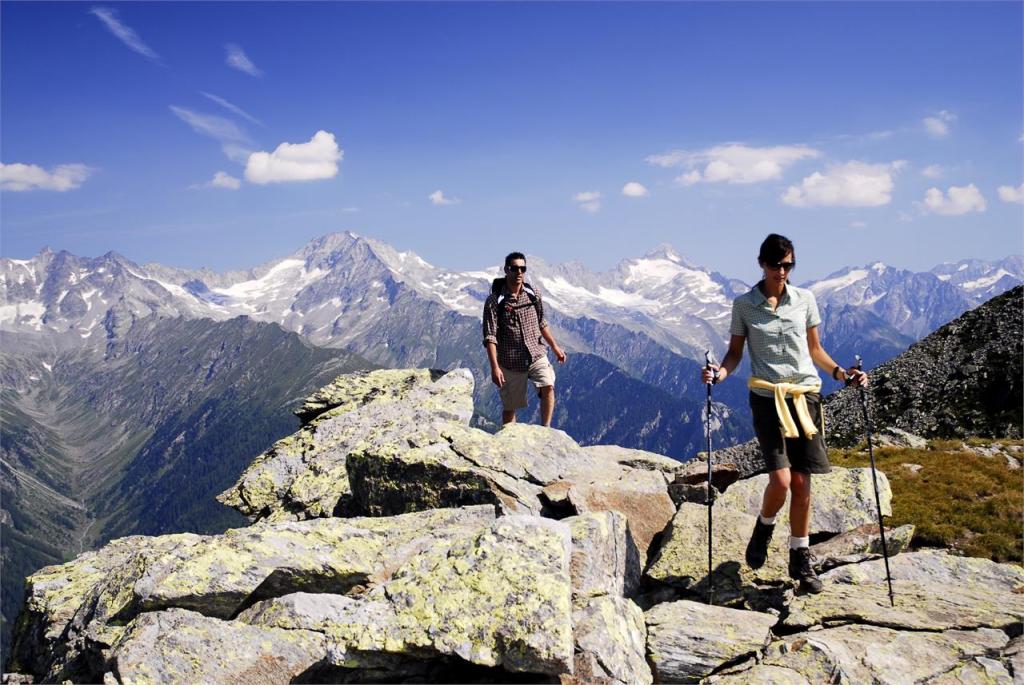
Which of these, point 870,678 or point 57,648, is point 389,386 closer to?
point 57,648

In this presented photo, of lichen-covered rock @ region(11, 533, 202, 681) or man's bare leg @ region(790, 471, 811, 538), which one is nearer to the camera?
lichen-covered rock @ region(11, 533, 202, 681)

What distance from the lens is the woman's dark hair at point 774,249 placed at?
10.2 m

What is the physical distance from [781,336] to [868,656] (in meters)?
4.87

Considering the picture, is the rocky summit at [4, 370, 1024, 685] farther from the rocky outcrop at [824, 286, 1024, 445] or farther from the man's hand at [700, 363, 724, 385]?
the rocky outcrop at [824, 286, 1024, 445]

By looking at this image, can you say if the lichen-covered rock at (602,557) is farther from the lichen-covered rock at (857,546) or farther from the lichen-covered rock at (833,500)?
the lichen-covered rock at (857,546)

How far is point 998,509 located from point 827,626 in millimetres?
10972

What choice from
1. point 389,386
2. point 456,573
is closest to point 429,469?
point 456,573

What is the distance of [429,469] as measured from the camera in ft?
49.9

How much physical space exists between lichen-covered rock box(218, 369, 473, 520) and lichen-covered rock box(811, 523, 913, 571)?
31.2ft

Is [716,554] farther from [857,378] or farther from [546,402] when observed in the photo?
[546,402]

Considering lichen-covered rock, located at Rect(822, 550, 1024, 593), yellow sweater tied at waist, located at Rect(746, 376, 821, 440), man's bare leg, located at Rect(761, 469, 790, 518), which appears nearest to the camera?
yellow sweater tied at waist, located at Rect(746, 376, 821, 440)

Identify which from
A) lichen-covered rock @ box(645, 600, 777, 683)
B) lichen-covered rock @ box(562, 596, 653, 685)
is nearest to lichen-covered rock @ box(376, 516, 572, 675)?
lichen-covered rock @ box(562, 596, 653, 685)

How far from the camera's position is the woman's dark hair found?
402 inches

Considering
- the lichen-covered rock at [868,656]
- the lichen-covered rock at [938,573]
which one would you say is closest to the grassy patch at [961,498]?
the lichen-covered rock at [938,573]
